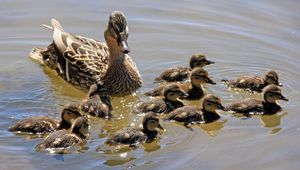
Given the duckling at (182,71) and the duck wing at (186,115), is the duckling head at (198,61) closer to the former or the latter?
the duckling at (182,71)

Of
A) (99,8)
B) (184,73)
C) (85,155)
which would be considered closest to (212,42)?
(184,73)

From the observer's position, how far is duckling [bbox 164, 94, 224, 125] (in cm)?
757

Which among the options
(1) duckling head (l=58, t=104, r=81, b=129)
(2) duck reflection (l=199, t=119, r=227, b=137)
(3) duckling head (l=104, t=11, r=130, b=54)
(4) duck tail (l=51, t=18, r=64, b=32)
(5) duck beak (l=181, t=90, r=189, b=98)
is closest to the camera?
(1) duckling head (l=58, t=104, r=81, b=129)

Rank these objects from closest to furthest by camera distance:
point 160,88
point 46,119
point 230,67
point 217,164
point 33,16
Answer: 1. point 217,164
2. point 46,119
3. point 160,88
4. point 230,67
5. point 33,16

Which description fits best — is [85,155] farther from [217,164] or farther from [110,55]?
[110,55]

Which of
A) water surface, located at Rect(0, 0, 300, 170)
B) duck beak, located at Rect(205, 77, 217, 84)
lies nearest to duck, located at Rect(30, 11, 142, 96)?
water surface, located at Rect(0, 0, 300, 170)

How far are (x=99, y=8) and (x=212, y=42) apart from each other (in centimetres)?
165

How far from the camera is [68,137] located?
7000mm

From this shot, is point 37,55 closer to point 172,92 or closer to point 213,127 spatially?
point 172,92

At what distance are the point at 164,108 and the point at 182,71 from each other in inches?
34.8

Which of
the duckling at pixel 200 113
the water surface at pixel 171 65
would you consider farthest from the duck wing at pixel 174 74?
the duckling at pixel 200 113

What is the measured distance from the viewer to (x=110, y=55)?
855 centimetres

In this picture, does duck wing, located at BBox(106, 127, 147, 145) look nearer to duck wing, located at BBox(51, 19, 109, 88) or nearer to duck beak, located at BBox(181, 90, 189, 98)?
duck beak, located at BBox(181, 90, 189, 98)

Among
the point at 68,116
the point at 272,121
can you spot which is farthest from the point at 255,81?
the point at 68,116
